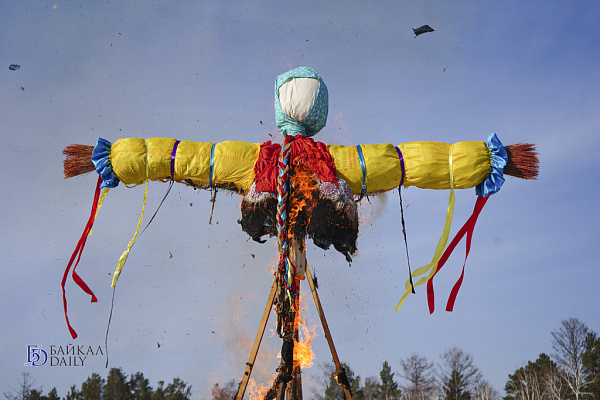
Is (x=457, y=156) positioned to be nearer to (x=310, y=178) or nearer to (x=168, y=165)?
(x=310, y=178)

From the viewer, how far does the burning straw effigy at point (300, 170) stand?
4316 mm

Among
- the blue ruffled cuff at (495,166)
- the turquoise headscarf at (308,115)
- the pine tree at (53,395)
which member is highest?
the turquoise headscarf at (308,115)

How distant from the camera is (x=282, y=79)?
4699mm

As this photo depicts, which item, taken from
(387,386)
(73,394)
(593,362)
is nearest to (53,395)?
(73,394)

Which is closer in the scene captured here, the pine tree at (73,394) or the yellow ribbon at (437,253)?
the yellow ribbon at (437,253)

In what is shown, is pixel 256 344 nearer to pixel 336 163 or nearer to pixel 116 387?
pixel 336 163

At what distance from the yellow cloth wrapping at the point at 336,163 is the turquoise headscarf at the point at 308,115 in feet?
1.00

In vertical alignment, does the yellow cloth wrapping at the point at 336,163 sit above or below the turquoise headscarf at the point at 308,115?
below

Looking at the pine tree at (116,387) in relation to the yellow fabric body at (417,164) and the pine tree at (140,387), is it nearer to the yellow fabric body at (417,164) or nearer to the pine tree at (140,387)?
the pine tree at (140,387)

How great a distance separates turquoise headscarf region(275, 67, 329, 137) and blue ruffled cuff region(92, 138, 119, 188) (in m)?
1.44

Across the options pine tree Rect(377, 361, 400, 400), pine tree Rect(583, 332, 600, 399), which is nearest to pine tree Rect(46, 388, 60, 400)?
pine tree Rect(377, 361, 400, 400)

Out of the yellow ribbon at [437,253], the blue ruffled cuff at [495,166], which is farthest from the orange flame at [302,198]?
the blue ruffled cuff at [495,166]

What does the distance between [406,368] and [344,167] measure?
1548 centimetres

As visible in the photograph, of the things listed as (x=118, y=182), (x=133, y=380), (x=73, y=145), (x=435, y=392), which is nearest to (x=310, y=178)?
(x=118, y=182)
